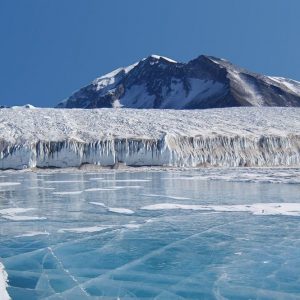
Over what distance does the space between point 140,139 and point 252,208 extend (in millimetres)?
26169

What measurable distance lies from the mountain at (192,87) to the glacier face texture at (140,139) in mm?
59177

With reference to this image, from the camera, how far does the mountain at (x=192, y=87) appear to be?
371 feet

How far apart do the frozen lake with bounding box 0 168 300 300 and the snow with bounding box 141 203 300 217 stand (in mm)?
25

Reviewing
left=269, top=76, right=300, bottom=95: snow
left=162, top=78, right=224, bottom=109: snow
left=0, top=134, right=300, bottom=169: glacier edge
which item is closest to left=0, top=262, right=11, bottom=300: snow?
left=0, top=134, right=300, bottom=169: glacier edge

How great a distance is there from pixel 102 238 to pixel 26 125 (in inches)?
1350

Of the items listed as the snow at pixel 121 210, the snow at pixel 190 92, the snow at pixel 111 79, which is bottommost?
the snow at pixel 121 210

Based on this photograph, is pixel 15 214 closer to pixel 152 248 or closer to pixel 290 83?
pixel 152 248

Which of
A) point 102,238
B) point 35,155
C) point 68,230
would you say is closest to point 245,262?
point 102,238

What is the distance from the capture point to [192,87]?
124625mm

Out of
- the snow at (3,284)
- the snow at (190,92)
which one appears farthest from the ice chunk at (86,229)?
the snow at (190,92)

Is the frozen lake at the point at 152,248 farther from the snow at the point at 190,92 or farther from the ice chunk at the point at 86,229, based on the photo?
the snow at the point at 190,92

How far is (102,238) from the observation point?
10.0 metres

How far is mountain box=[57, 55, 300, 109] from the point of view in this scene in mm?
112938

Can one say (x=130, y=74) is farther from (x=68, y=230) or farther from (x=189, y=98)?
(x=68, y=230)
